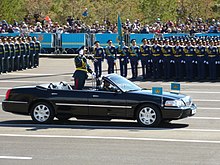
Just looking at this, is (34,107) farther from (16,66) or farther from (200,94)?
(16,66)

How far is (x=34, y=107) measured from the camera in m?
17.9

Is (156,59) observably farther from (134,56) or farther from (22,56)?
(22,56)

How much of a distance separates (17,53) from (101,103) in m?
17.8

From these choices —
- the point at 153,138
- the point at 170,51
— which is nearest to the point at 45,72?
the point at 170,51

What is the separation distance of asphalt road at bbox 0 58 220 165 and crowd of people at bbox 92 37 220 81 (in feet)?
29.0

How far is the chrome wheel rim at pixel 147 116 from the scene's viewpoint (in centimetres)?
1723

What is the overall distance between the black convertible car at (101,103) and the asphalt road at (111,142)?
291mm

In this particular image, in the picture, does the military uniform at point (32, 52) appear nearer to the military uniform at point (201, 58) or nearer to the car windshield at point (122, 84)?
the military uniform at point (201, 58)

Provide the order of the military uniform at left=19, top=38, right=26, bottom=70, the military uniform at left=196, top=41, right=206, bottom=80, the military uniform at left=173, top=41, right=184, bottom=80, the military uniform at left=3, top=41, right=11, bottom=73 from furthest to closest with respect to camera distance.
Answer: the military uniform at left=19, top=38, right=26, bottom=70 → the military uniform at left=3, top=41, right=11, bottom=73 → the military uniform at left=173, top=41, right=184, bottom=80 → the military uniform at left=196, top=41, right=206, bottom=80

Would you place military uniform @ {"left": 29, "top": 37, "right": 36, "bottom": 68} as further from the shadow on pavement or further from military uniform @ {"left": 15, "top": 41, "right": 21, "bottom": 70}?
the shadow on pavement

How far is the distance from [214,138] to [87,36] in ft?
97.6

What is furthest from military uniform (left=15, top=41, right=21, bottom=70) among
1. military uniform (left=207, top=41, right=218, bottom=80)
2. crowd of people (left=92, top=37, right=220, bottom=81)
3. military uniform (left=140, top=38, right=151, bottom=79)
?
military uniform (left=207, top=41, right=218, bottom=80)

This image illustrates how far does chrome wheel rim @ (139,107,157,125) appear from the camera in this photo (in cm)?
1723

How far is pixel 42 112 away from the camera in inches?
706
